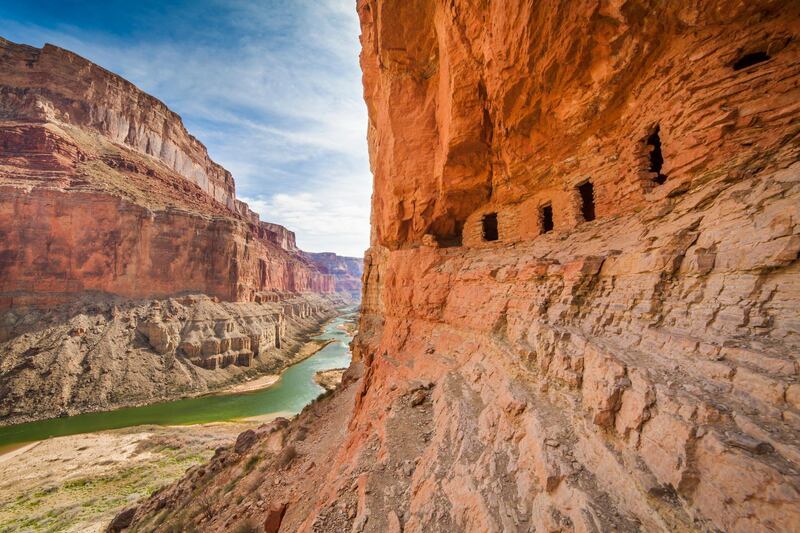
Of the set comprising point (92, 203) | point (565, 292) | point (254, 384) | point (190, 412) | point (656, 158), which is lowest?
point (190, 412)

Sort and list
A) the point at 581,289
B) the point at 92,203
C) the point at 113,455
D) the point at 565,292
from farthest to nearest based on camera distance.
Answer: the point at 92,203, the point at 113,455, the point at 565,292, the point at 581,289

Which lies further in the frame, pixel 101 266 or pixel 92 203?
pixel 101 266

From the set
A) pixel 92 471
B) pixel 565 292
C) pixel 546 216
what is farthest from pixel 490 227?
pixel 92 471

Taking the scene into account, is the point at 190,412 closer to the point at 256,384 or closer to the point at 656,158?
the point at 256,384

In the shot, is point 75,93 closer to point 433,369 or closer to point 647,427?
point 433,369

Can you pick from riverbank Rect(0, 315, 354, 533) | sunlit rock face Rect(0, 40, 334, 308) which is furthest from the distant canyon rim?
sunlit rock face Rect(0, 40, 334, 308)

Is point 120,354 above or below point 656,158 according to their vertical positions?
below

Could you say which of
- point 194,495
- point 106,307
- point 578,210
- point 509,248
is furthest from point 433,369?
point 106,307
